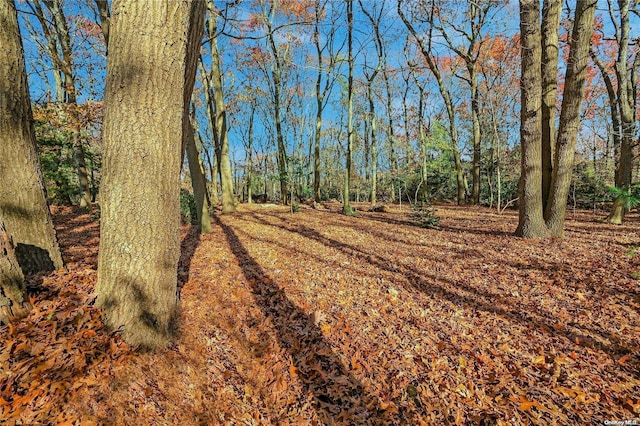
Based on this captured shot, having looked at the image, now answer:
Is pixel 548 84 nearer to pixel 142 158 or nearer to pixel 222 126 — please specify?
pixel 142 158

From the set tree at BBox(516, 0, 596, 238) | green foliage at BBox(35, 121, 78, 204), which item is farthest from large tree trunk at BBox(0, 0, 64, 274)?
tree at BBox(516, 0, 596, 238)

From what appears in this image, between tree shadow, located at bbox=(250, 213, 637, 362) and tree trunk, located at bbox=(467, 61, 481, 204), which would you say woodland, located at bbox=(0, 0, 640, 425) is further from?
tree trunk, located at bbox=(467, 61, 481, 204)

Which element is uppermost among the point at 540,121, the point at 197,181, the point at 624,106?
the point at 624,106

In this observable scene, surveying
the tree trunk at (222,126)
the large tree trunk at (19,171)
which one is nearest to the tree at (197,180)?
the large tree trunk at (19,171)

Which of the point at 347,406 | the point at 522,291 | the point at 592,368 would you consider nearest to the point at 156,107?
the point at 347,406

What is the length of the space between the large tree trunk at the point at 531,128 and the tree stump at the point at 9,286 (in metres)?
8.05

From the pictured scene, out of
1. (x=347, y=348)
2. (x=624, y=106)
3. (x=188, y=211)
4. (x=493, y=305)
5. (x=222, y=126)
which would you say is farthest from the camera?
(x=222, y=126)

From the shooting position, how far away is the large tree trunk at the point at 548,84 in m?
6.36

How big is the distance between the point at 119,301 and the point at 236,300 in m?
1.48

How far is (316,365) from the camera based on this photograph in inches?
107

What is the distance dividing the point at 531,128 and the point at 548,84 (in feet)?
4.16

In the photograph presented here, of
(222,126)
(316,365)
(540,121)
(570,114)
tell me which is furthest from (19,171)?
(570,114)

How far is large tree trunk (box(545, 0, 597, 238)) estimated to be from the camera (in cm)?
598

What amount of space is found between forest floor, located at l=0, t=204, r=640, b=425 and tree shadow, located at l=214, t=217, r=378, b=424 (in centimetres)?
1
